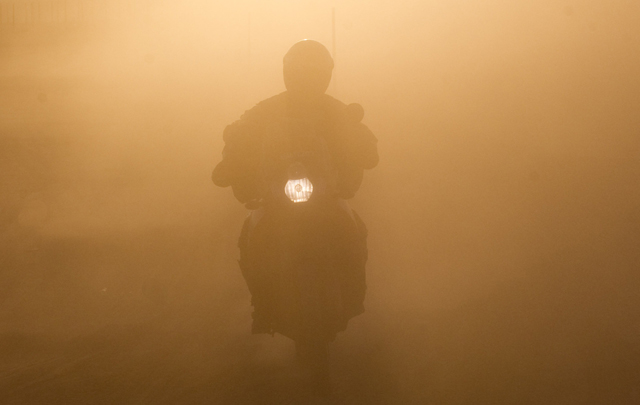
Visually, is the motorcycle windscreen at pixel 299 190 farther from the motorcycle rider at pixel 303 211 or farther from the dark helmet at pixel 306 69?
the dark helmet at pixel 306 69

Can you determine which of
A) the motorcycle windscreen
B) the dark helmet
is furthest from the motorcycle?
the dark helmet

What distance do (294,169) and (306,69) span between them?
1.91ft

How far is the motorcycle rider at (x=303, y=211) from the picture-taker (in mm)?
2512

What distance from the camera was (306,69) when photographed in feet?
9.04

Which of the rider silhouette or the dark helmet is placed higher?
the dark helmet

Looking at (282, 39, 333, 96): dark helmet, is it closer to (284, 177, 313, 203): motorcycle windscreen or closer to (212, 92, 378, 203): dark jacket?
(212, 92, 378, 203): dark jacket

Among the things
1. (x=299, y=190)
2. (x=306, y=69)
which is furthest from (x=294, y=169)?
(x=306, y=69)

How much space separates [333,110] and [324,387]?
4.33 feet

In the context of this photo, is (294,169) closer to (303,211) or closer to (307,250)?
(303,211)

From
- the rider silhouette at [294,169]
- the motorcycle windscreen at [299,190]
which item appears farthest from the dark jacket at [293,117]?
the motorcycle windscreen at [299,190]

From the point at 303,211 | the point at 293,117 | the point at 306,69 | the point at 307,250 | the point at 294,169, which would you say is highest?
the point at 306,69

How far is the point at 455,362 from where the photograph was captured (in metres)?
3.25

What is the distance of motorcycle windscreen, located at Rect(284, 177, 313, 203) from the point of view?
7.98 feet

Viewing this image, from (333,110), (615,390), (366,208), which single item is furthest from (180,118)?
(615,390)
